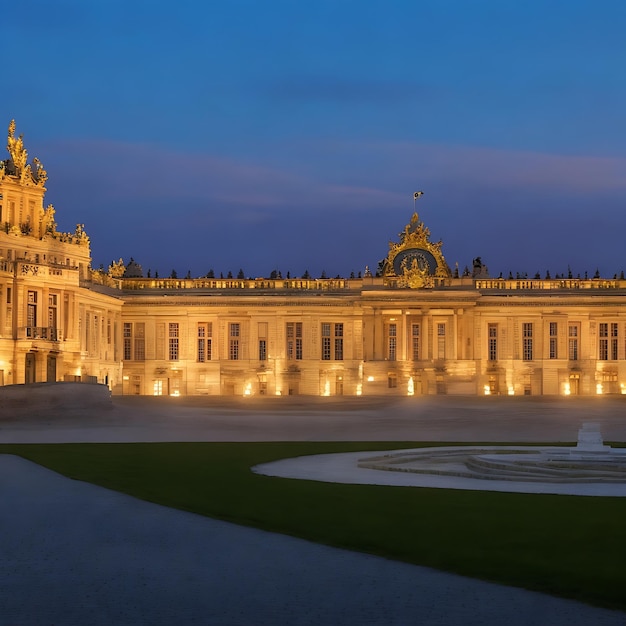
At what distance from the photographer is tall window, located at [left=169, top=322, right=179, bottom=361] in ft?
363

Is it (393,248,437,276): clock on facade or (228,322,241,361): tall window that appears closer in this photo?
(393,248,437,276): clock on facade

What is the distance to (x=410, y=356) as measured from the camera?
106 meters

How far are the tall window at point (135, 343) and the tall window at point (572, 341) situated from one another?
3835cm

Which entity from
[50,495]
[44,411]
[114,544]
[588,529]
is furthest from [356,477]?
[44,411]

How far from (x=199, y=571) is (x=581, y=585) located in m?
5.68

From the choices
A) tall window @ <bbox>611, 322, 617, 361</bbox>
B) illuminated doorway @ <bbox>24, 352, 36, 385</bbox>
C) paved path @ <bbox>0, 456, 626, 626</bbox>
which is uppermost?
tall window @ <bbox>611, 322, 617, 361</bbox>

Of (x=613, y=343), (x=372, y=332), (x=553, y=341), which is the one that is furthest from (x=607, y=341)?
(x=372, y=332)

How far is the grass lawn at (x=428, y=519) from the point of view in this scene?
18.8 metres

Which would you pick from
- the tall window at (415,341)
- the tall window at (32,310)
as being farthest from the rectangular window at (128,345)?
the tall window at (415,341)

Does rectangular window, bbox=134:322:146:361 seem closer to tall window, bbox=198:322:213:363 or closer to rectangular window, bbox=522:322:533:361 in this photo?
tall window, bbox=198:322:213:363

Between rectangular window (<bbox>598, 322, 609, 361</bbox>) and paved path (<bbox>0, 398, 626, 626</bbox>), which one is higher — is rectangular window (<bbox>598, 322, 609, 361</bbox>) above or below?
above

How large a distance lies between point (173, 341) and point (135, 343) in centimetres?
346

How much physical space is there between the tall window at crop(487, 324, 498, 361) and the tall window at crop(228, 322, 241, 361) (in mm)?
22636

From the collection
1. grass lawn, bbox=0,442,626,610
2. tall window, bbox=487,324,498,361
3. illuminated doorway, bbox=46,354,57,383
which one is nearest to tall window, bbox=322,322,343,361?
tall window, bbox=487,324,498,361
